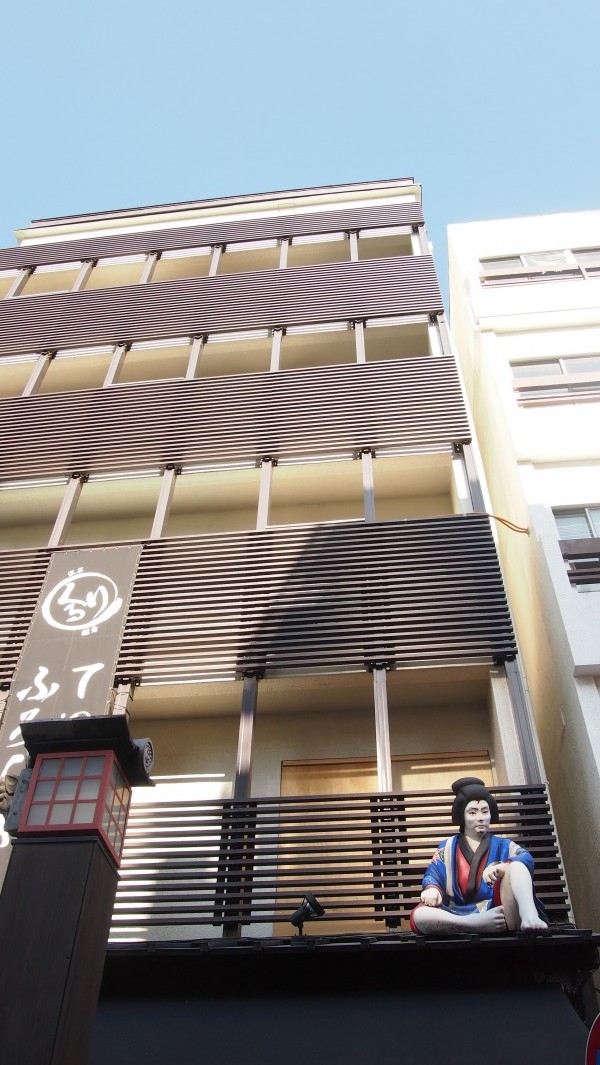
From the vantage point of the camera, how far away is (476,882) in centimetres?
698

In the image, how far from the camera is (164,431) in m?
13.6

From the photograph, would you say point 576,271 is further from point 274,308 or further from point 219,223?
point 219,223

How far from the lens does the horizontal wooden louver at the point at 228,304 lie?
15.8m

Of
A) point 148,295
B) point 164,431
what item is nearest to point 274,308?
point 148,295

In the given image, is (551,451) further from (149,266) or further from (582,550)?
(149,266)

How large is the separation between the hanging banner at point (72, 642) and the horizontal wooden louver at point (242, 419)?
2.35 metres

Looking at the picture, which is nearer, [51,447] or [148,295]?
[51,447]

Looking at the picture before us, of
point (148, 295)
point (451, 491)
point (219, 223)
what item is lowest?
point (451, 491)

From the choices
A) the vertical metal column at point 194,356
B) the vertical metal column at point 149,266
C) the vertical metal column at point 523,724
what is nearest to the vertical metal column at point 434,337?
the vertical metal column at point 194,356

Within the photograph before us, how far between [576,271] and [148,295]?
777 centimetres

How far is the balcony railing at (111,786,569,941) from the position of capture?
7.78 m

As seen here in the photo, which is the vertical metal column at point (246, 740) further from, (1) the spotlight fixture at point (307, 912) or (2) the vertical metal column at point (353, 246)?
(2) the vertical metal column at point (353, 246)

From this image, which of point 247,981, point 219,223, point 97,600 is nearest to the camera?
point 247,981

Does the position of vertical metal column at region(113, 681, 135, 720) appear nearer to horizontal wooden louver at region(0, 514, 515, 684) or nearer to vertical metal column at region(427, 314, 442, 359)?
horizontal wooden louver at region(0, 514, 515, 684)
